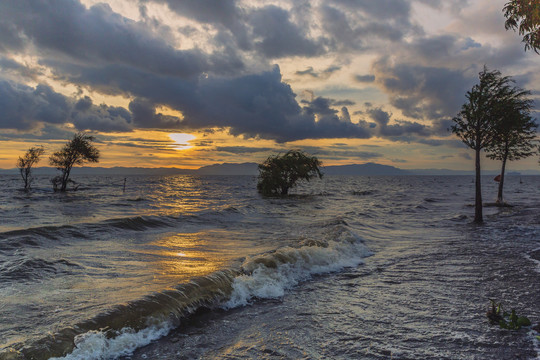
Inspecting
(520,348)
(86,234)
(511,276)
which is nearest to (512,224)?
(511,276)

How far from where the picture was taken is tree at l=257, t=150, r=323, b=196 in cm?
4803

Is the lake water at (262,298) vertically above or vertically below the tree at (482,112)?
below

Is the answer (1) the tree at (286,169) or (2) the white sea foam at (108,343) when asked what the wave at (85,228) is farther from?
(1) the tree at (286,169)

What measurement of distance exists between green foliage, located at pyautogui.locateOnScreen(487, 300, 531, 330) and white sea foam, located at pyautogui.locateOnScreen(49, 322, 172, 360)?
18.6 feet

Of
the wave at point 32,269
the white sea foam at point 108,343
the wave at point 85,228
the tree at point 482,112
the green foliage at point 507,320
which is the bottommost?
the wave at point 85,228

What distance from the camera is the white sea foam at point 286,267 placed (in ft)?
25.2

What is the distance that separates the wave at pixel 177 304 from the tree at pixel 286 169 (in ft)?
121

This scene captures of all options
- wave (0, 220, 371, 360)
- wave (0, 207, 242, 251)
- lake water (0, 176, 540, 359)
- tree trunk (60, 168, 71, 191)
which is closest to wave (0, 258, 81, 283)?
lake water (0, 176, 540, 359)

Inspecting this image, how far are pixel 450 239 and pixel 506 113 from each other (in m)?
9.11

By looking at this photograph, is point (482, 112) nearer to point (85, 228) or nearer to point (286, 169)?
point (85, 228)

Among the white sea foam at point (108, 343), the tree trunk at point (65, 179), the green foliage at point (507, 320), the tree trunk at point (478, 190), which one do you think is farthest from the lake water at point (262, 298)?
the tree trunk at point (65, 179)

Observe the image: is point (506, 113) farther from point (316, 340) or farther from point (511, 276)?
point (316, 340)

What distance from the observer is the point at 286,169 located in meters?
48.3

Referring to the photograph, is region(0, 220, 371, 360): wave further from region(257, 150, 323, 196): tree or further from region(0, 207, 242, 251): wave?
region(257, 150, 323, 196): tree
